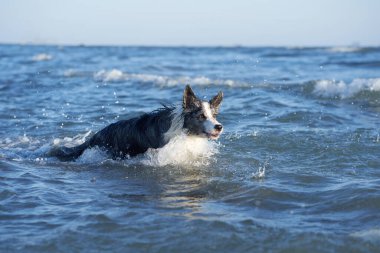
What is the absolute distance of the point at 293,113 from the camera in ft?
40.9

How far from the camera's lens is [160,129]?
855 cm

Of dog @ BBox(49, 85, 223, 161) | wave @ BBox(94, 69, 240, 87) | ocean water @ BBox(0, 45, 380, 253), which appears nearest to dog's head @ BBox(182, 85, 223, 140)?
dog @ BBox(49, 85, 223, 161)

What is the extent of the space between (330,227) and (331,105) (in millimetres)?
9244

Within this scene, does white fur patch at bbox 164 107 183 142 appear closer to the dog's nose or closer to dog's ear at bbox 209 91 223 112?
dog's ear at bbox 209 91 223 112

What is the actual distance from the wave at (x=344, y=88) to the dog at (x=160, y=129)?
27.1ft

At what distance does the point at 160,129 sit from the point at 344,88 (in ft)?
31.0

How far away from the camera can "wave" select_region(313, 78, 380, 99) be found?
51.5ft

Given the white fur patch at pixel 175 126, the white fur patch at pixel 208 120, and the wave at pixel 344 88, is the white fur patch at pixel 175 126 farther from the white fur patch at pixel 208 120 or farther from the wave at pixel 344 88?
the wave at pixel 344 88

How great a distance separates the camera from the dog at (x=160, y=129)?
8.20m

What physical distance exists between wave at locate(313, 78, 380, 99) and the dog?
826cm

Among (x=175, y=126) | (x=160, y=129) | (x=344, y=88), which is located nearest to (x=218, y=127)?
(x=175, y=126)

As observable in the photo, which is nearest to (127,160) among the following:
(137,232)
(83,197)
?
(83,197)

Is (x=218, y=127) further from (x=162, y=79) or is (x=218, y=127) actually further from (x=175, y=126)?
(x=162, y=79)

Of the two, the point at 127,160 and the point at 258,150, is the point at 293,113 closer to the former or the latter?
the point at 258,150
